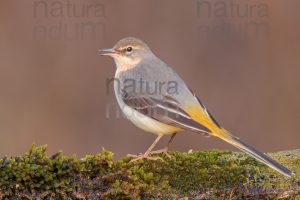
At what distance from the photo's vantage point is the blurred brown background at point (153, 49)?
13.2 meters


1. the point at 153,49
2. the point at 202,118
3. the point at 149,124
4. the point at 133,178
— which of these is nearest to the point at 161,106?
the point at 149,124

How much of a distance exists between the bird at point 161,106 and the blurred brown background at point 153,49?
483 cm

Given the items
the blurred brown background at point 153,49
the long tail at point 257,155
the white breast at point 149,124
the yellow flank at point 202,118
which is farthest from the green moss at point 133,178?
the blurred brown background at point 153,49

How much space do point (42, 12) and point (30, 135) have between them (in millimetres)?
2306

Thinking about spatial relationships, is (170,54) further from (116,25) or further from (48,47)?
(48,47)

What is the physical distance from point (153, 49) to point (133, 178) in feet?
23.8

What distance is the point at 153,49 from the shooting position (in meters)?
13.3

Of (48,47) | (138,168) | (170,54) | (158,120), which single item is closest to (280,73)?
(170,54)

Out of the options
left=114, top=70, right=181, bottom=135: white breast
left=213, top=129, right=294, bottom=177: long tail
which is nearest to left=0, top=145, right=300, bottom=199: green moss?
left=213, top=129, right=294, bottom=177: long tail

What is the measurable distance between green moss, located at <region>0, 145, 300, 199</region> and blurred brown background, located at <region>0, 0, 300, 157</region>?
6427 millimetres

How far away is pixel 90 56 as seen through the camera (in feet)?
43.8

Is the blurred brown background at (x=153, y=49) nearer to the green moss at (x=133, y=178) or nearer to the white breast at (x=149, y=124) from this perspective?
the white breast at (x=149, y=124)

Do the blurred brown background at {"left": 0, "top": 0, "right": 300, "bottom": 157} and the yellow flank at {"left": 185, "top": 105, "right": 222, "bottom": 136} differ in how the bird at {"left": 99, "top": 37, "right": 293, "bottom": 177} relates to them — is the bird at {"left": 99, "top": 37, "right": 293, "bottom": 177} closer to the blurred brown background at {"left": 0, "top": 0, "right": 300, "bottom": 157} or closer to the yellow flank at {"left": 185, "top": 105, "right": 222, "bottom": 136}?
the yellow flank at {"left": 185, "top": 105, "right": 222, "bottom": 136}

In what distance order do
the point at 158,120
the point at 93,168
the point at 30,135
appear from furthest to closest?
the point at 30,135 → the point at 158,120 → the point at 93,168
